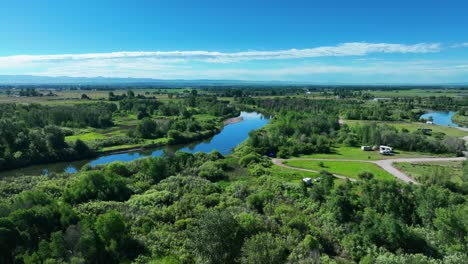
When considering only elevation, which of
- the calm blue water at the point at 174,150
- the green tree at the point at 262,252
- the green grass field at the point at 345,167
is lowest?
the calm blue water at the point at 174,150

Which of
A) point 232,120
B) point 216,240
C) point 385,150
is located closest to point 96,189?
point 216,240

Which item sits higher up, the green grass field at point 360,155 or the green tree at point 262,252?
the green tree at point 262,252

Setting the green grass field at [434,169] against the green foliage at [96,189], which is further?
the green grass field at [434,169]

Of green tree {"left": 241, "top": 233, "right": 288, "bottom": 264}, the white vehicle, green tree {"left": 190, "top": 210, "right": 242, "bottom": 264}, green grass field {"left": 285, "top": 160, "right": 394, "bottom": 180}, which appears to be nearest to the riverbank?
green grass field {"left": 285, "top": 160, "right": 394, "bottom": 180}

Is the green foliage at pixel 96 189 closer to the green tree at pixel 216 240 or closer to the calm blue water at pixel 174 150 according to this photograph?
the calm blue water at pixel 174 150

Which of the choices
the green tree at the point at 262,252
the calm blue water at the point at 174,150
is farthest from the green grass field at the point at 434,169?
the calm blue water at the point at 174,150

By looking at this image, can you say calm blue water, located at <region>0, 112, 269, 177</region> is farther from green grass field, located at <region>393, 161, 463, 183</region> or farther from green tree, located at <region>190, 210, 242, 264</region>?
green grass field, located at <region>393, 161, 463, 183</region>
